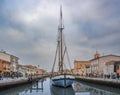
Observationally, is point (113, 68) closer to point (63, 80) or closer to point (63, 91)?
point (63, 80)

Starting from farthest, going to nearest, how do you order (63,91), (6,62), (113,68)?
(6,62), (113,68), (63,91)

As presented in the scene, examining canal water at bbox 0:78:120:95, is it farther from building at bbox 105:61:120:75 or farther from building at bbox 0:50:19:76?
building at bbox 105:61:120:75

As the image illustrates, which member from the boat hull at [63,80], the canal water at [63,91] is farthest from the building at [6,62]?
the canal water at [63,91]

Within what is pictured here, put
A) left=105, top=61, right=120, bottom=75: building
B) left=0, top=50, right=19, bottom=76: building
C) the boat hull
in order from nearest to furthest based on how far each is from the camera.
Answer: the boat hull, left=105, top=61, right=120, bottom=75: building, left=0, top=50, right=19, bottom=76: building

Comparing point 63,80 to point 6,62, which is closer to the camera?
point 63,80

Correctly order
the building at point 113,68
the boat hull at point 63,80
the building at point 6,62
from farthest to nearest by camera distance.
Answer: the building at point 6,62 → the building at point 113,68 → the boat hull at point 63,80

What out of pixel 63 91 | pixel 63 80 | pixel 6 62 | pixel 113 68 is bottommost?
pixel 63 91

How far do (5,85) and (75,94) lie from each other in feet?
37.7

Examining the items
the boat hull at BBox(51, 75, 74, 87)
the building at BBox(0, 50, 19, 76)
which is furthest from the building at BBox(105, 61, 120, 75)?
the building at BBox(0, 50, 19, 76)

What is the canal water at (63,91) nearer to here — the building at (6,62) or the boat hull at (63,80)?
the boat hull at (63,80)

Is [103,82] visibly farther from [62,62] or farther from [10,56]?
[10,56]

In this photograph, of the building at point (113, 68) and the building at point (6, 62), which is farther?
the building at point (6, 62)

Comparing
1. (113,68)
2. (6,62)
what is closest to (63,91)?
(113,68)

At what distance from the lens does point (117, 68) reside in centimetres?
7825
